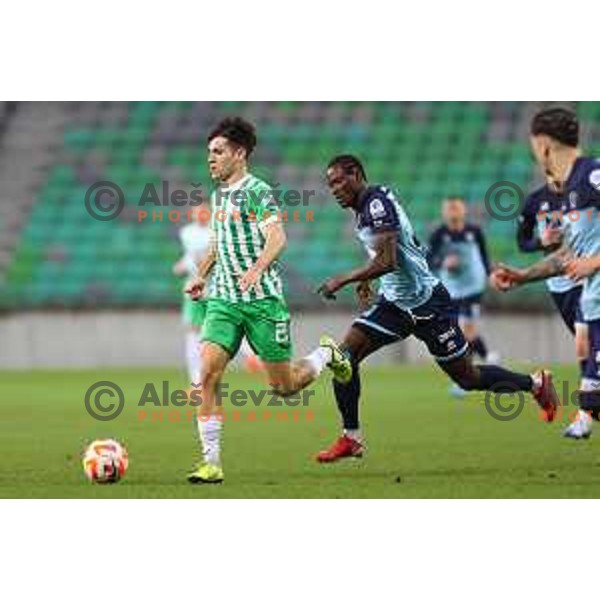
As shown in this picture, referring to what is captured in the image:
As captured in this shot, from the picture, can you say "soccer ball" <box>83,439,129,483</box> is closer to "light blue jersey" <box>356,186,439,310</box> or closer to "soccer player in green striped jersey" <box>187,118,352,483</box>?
"soccer player in green striped jersey" <box>187,118,352,483</box>

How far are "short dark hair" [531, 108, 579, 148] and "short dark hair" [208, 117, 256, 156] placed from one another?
1439mm

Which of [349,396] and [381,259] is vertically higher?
[381,259]

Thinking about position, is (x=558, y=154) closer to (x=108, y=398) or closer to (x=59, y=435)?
(x=59, y=435)

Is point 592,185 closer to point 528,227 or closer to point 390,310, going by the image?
point 390,310

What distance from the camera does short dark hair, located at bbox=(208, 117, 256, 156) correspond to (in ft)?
26.8

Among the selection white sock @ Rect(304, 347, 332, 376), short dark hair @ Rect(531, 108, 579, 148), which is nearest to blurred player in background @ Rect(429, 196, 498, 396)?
white sock @ Rect(304, 347, 332, 376)

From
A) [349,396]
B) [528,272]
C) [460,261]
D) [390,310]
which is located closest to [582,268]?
[528,272]

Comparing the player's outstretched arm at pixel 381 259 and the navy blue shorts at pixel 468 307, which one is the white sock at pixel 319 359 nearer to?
the player's outstretched arm at pixel 381 259

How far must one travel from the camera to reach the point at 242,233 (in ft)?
27.1

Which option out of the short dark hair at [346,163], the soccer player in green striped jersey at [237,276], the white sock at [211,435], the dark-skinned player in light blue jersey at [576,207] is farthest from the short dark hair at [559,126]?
the white sock at [211,435]

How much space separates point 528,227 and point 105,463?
3670mm

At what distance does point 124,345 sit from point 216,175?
41.2 ft

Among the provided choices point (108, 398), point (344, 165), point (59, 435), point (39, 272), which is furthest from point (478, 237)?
point (39, 272)

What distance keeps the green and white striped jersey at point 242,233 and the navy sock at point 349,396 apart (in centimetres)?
95
